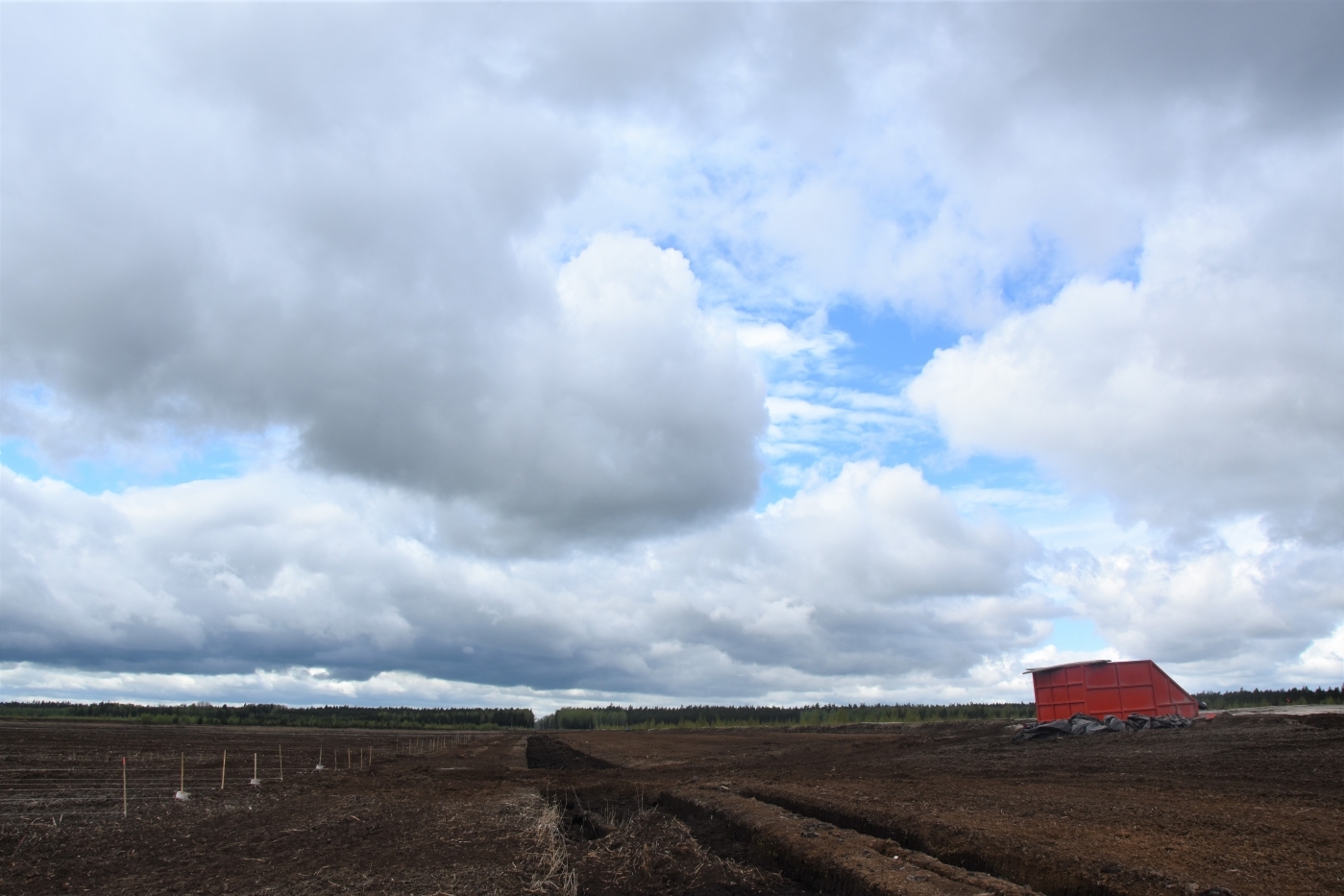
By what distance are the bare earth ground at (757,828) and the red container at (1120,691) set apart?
16.6ft

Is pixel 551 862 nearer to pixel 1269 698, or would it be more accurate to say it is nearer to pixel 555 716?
pixel 1269 698

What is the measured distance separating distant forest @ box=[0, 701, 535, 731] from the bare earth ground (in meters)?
98.6

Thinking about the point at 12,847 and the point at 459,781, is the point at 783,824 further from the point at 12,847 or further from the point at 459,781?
the point at 459,781

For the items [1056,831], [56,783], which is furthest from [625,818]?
[56,783]

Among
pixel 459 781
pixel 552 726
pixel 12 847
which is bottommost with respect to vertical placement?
pixel 552 726

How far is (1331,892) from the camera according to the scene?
29.1 feet

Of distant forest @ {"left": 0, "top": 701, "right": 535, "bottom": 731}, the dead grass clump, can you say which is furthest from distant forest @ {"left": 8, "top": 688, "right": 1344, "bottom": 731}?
the dead grass clump

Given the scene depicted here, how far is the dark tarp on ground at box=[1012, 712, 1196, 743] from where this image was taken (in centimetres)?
3384

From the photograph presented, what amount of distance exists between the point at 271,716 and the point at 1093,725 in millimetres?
127388

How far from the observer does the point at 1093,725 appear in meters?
34.5

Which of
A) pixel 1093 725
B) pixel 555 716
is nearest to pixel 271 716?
pixel 555 716

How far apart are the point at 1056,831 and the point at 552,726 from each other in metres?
157

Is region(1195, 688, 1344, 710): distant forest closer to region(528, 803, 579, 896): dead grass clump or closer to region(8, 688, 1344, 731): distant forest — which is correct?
region(8, 688, 1344, 731): distant forest

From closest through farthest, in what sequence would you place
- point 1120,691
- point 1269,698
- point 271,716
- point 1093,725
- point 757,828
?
point 757,828 → point 1093,725 → point 1120,691 → point 1269,698 → point 271,716
